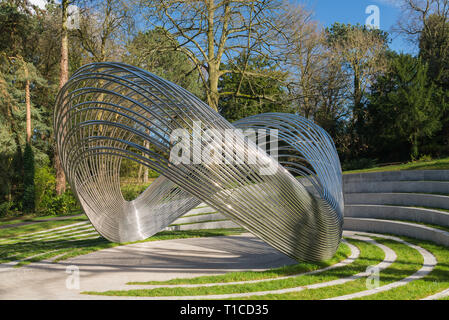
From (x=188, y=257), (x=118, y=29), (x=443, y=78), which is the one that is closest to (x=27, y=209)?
(x=118, y=29)

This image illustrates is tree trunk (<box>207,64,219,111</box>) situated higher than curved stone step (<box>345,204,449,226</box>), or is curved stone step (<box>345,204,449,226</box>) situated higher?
tree trunk (<box>207,64,219,111</box>)

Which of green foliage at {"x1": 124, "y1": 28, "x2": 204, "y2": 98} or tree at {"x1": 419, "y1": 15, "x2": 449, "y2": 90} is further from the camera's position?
tree at {"x1": 419, "y1": 15, "x2": 449, "y2": 90}

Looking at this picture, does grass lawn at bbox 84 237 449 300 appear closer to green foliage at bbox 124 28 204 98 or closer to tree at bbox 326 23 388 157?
green foliage at bbox 124 28 204 98

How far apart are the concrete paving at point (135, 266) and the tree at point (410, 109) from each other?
44.9 feet

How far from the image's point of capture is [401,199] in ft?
35.7

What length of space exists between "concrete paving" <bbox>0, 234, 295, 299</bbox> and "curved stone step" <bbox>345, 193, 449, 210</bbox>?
14.3 feet

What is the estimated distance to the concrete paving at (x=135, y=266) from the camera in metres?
6.04

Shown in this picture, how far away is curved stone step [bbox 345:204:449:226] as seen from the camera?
29.1 feet

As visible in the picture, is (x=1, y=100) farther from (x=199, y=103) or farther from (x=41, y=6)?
(x=199, y=103)

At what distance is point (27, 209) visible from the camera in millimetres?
18797

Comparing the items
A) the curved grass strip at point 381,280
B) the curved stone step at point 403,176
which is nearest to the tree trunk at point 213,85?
the curved stone step at point 403,176

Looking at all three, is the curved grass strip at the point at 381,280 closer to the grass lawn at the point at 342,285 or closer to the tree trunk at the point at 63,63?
the grass lawn at the point at 342,285

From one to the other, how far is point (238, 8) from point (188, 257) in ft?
38.9

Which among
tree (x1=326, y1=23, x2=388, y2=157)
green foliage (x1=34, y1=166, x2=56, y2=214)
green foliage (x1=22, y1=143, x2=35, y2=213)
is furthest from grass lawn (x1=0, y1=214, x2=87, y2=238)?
tree (x1=326, y1=23, x2=388, y2=157)
